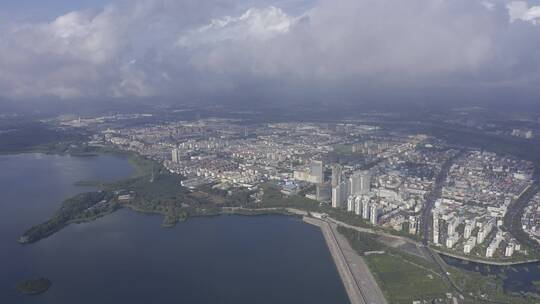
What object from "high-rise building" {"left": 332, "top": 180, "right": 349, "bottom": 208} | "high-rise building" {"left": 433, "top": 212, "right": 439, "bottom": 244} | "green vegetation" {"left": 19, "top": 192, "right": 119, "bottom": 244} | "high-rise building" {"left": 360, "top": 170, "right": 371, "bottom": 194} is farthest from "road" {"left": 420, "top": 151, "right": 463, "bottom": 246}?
"green vegetation" {"left": 19, "top": 192, "right": 119, "bottom": 244}

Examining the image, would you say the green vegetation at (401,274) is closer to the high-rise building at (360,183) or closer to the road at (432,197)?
the road at (432,197)

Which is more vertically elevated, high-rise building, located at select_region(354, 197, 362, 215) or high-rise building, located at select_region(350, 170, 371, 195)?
high-rise building, located at select_region(350, 170, 371, 195)

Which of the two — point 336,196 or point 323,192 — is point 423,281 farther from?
point 323,192

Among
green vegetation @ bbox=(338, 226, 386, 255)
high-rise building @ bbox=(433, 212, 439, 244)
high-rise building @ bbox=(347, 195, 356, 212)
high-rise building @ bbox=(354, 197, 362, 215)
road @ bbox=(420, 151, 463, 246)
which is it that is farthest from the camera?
high-rise building @ bbox=(347, 195, 356, 212)

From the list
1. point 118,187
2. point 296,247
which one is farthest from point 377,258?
point 118,187

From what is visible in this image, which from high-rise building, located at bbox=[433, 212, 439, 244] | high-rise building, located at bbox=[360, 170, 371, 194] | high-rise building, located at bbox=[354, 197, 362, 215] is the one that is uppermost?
high-rise building, located at bbox=[360, 170, 371, 194]

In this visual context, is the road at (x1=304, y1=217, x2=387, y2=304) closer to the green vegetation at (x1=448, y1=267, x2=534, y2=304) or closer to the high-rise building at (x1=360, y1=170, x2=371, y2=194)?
the green vegetation at (x1=448, y1=267, x2=534, y2=304)
